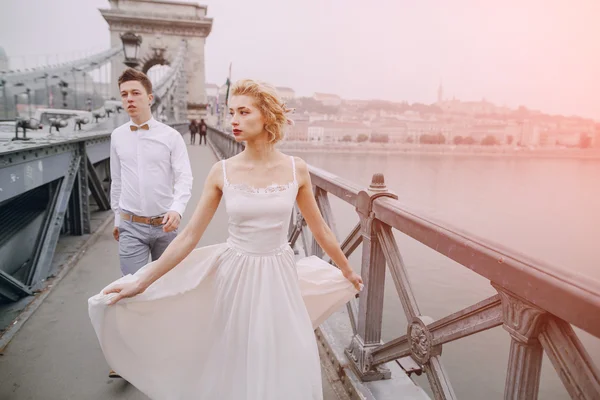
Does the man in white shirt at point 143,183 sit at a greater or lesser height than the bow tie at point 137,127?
lesser

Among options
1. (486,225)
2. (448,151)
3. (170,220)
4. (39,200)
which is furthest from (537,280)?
(448,151)

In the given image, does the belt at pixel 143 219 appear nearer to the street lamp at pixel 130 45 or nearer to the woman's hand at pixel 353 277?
the woman's hand at pixel 353 277

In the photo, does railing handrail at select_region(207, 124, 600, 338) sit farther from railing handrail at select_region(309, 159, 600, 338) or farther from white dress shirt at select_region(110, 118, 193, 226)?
white dress shirt at select_region(110, 118, 193, 226)

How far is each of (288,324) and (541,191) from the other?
52.8m

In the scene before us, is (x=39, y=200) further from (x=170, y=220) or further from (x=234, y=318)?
(x=234, y=318)

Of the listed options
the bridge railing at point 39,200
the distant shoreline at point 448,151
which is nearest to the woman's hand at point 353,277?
the bridge railing at point 39,200

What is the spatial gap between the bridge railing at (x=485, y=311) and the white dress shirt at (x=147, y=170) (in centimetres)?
115

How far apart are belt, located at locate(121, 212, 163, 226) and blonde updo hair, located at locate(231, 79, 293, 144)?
1244 mm

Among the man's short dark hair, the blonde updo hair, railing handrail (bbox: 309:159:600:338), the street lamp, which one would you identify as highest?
the street lamp

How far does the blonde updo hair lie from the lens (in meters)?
1.71

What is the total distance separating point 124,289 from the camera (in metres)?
1.82

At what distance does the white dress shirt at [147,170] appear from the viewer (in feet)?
8.67

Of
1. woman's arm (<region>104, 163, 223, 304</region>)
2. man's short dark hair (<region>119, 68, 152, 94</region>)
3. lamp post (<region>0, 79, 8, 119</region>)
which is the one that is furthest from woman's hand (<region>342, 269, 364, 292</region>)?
lamp post (<region>0, 79, 8, 119</region>)

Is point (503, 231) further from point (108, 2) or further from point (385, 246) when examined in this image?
point (108, 2)
